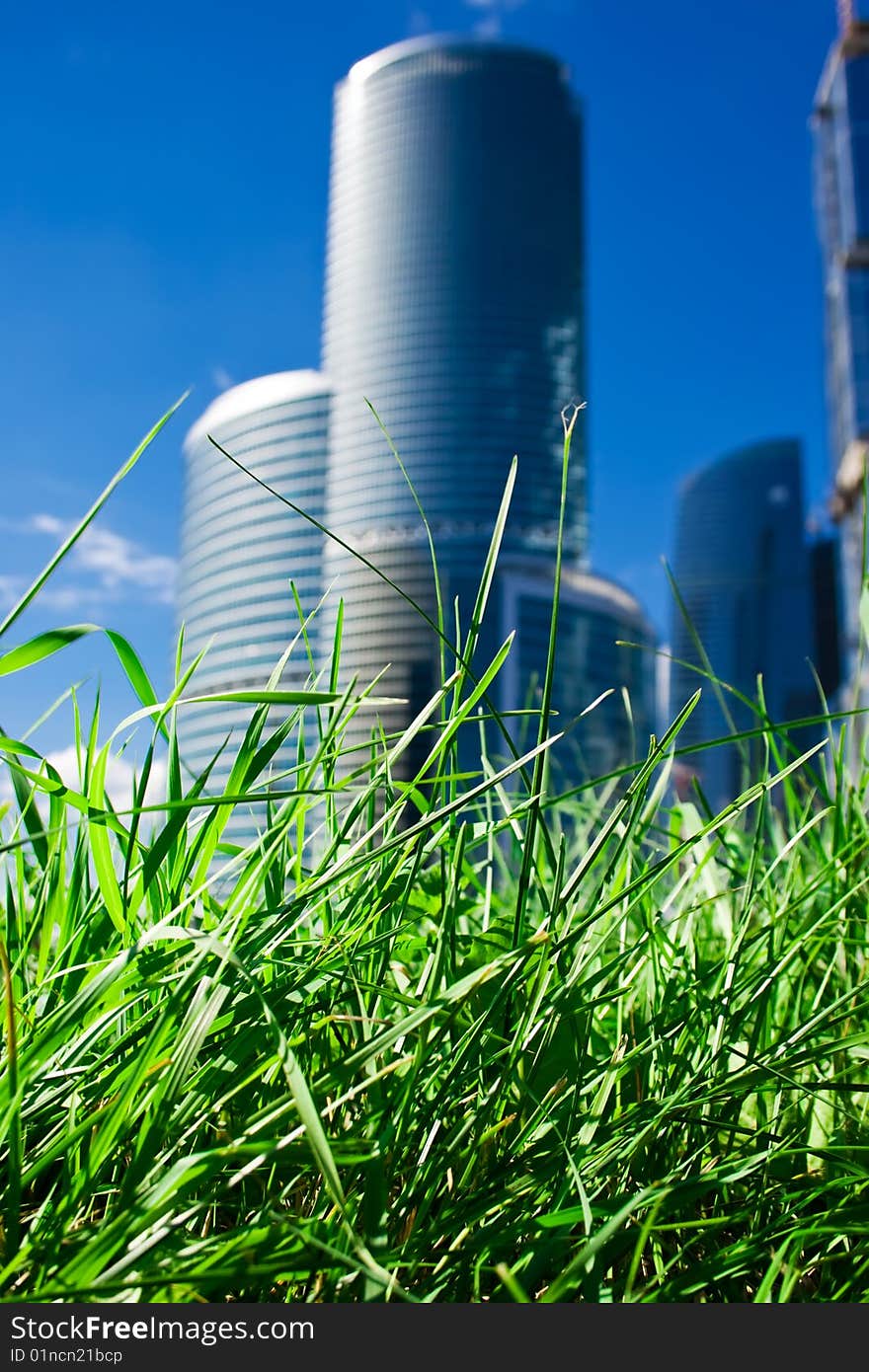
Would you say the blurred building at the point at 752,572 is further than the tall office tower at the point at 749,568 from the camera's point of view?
No

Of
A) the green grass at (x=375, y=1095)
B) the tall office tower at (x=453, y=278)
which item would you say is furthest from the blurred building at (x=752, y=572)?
the green grass at (x=375, y=1095)

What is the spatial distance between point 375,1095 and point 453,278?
158 ft

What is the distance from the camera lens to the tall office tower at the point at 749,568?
2127 inches

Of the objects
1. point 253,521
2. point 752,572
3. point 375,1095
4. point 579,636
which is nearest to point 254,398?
point 253,521

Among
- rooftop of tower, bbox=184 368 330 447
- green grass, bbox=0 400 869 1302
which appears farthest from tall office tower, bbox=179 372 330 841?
green grass, bbox=0 400 869 1302

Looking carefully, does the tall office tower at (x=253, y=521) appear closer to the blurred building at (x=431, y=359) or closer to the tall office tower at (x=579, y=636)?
the blurred building at (x=431, y=359)

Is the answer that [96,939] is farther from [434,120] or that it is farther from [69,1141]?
[434,120]

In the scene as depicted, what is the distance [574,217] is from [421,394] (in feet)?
41.4

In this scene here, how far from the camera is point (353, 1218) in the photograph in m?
0.22

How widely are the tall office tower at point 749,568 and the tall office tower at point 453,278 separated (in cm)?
1560

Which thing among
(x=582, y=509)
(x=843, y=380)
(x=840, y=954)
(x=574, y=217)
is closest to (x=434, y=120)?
(x=574, y=217)

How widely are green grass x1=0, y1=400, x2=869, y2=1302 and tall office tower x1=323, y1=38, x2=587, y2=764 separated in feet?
131

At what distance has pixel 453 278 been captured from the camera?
4428 cm

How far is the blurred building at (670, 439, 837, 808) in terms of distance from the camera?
52406mm
